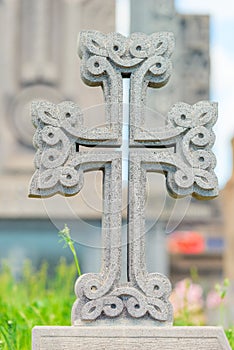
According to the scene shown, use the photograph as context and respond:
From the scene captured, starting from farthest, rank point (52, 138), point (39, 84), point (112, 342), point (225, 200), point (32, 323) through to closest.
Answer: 1. point (225, 200)
2. point (39, 84)
3. point (32, 323)
4. point (52, 138)
5. point (112, 342)

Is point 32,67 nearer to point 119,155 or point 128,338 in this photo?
point 119,155

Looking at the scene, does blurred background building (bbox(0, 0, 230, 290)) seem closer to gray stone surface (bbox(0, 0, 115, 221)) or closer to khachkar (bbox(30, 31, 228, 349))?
gray stone surface (bbox(0, 0, 115, 221))

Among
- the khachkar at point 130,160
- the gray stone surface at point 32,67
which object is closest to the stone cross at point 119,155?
the khachkar at point 130,160

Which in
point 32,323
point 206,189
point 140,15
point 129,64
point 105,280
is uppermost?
point 140,15

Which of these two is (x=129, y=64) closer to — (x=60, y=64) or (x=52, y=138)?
(x=52, y=138)

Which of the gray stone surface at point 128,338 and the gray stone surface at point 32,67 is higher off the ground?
the gray stone surface at point 32,67

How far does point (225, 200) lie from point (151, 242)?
16.3 feet

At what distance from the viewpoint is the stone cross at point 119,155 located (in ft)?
8.38

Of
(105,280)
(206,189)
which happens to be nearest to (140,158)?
(206,189)

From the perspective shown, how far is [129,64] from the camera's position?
2744mm

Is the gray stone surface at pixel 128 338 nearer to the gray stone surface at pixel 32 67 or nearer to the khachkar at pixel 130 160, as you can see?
the khachkar at pixel 130 160

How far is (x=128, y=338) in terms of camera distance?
2.46 m

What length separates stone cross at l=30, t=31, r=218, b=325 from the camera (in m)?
2.55

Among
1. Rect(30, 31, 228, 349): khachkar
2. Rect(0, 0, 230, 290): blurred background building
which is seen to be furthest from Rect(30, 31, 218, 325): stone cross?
Rect(0, 0, 230, 290): blurred background building
